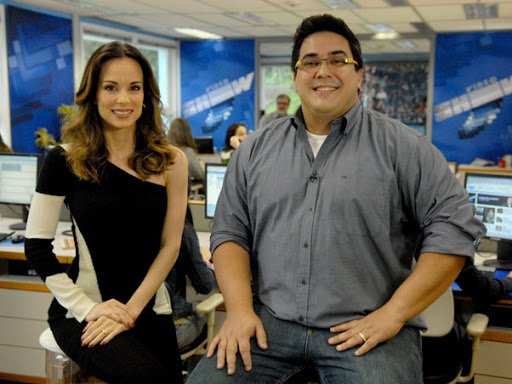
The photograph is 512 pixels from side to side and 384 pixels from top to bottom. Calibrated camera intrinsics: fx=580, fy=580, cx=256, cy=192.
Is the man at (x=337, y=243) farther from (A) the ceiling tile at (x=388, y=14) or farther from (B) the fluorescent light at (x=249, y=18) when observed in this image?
(B) the fluorescent light at (x=249, y=18)

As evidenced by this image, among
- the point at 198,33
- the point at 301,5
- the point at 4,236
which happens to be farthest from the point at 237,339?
the point at 198,33

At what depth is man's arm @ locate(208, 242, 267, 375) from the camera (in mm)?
1541

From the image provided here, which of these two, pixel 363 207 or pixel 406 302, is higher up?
pixel 363 207

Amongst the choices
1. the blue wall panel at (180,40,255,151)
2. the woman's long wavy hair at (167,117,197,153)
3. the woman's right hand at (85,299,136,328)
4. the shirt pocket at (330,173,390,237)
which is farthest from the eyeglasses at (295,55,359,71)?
the blue wall panel at (180,40,255,151)

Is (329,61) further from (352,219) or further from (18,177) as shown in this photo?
(18,177)

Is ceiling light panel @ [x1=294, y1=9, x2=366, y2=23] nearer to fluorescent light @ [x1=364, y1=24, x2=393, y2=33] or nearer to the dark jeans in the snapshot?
fluorescent light @ [x1=364, y1=24, x2=393, y2=33]

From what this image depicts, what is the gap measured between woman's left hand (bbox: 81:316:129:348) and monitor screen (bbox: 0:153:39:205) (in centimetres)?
184

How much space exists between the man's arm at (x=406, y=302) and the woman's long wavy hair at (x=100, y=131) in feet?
3.01

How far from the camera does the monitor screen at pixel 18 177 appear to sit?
349 centimetres

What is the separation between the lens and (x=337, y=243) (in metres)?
1.56

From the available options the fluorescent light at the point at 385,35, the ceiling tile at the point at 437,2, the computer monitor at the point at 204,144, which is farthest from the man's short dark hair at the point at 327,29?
the fluorescent light at the point at 385,35

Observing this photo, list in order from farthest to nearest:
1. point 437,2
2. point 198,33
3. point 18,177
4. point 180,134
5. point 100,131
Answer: point 198,33, point 437,2, point 180,134, point 18,177, point 100,131

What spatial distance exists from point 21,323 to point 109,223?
151 centimetres

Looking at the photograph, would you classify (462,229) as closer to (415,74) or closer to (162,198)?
(162,198)
